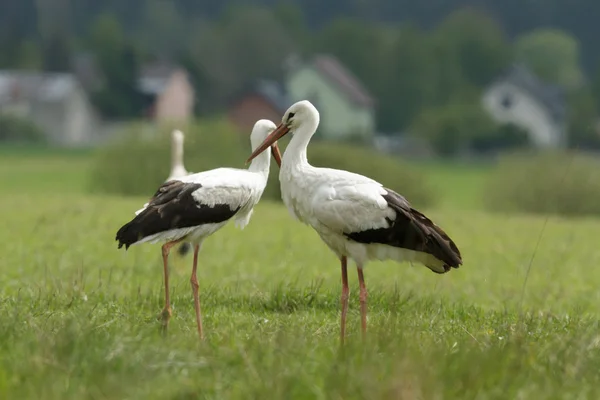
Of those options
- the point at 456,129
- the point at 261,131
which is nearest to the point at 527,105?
the point at 456,129

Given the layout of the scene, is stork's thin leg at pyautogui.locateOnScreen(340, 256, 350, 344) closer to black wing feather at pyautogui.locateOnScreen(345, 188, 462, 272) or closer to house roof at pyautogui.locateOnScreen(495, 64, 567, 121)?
black wing feather at pyautogui.locateOnScreen(345, 188, 462, 272)

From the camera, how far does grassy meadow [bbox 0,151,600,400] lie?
17.2 ft

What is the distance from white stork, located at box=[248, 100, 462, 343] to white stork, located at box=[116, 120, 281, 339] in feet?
1.49

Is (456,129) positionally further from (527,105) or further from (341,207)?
(341,207)

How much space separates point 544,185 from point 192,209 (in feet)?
91.4

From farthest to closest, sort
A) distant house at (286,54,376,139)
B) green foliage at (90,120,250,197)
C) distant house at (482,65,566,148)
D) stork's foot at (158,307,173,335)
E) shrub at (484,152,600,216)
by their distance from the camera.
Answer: distant house at (482,65,566,148) → distant house at (286,54,376,139) → green foliage at (90,120,250,197) → shrub at (484,152,600,216) → stork's foot at (158,307,173,335)

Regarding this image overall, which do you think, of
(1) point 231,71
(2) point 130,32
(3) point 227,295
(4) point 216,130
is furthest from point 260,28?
(3) point 227,295

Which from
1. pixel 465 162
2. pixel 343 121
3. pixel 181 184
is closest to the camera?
pixel 181 184

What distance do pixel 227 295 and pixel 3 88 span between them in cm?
8607

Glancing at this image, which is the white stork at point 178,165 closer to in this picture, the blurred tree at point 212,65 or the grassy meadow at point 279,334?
the grassy meadow at point 279,334

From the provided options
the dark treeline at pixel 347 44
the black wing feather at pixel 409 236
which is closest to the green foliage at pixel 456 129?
the dark treeline at pixel 347 44

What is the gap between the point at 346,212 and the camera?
7145mm

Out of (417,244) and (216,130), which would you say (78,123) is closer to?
(216,130)

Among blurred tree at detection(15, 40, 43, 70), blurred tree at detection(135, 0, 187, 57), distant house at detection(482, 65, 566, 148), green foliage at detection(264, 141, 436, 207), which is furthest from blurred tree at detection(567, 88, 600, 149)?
green foliage at detection(264, 141, 436, 207)
